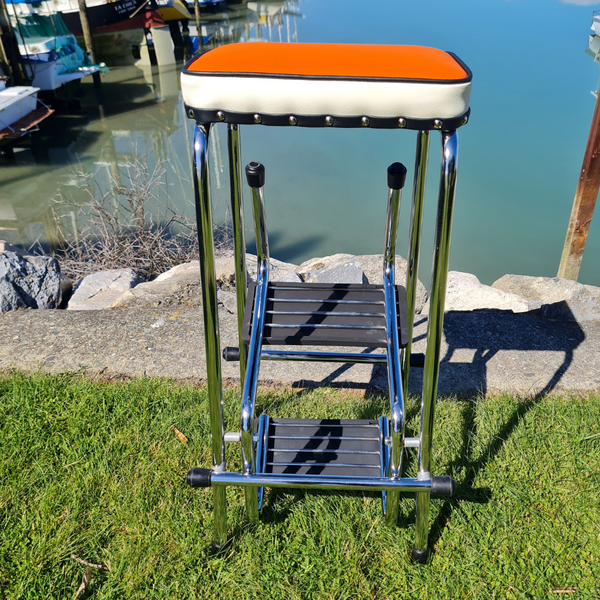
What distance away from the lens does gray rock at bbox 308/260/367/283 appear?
3.40 m

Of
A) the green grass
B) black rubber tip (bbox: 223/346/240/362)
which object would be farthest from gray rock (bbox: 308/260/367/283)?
black rubber tip (bbox: 223/346/240/362)

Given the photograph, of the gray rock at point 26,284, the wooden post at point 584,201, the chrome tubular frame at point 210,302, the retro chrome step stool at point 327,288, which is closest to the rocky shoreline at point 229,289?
the gray rock at point 26,284

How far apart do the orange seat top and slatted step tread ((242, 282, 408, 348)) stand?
2.91 ft

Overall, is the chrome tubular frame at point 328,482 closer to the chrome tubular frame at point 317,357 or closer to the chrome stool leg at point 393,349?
the chrome stool leg at point 393,349

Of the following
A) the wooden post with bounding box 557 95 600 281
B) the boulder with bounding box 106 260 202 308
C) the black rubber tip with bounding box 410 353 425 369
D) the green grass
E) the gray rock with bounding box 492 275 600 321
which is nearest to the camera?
the green grass

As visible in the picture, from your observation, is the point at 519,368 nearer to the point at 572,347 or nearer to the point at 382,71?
the point at 572,347

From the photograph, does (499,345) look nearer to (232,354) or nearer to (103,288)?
(232,354)

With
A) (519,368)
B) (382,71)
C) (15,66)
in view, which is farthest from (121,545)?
(15,66)

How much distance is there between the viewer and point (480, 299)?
426cm

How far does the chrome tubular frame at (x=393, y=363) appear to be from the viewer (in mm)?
1749

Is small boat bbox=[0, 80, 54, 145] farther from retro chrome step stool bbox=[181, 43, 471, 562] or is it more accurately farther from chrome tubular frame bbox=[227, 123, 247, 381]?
chrome tubular frame bbox=[227, 123, 247, 381]

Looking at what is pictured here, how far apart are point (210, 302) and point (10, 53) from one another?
42.2 feet

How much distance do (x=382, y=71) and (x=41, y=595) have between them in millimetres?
1904

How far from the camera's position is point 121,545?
195 centimetres
